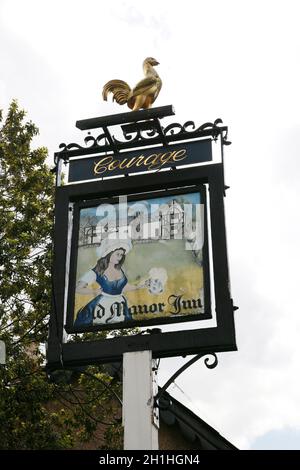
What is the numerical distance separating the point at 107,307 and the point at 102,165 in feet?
8.34

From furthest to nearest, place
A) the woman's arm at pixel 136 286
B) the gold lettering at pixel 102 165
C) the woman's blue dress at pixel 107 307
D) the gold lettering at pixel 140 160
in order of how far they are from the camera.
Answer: the gold lettering at pixel 102 165 < the gold lettering at pixel 140 160 < the woman's arm at pixel 136 286 < the woman's blue dress at pixel 107 307

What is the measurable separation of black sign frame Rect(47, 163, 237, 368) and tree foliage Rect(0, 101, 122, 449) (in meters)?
3.51

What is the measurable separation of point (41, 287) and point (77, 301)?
183 inches

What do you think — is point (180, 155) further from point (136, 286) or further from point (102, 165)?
point (136, 286)

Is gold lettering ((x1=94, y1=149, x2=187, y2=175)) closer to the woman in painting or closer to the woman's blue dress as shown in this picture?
the woman in painting

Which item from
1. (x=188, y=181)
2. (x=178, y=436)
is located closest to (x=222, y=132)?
(x=188, y=181)

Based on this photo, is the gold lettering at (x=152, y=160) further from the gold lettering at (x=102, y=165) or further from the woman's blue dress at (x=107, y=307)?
the woman's blue dress at (x=107, y=307)

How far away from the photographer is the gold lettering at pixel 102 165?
45.0 feet

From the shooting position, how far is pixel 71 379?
18547mm

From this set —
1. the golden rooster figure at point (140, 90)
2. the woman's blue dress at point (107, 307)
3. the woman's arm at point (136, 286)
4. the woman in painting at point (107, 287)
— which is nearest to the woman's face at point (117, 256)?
the woman in painting at point (107, 287)

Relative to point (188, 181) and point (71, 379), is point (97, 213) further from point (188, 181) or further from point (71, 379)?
point (71, 379)

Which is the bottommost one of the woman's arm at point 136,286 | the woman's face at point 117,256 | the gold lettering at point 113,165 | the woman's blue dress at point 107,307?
the woman's blue dress at point 107,307

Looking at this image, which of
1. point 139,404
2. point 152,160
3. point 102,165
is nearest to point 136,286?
point 139,404

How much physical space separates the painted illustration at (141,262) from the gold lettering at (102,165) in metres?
0.67
